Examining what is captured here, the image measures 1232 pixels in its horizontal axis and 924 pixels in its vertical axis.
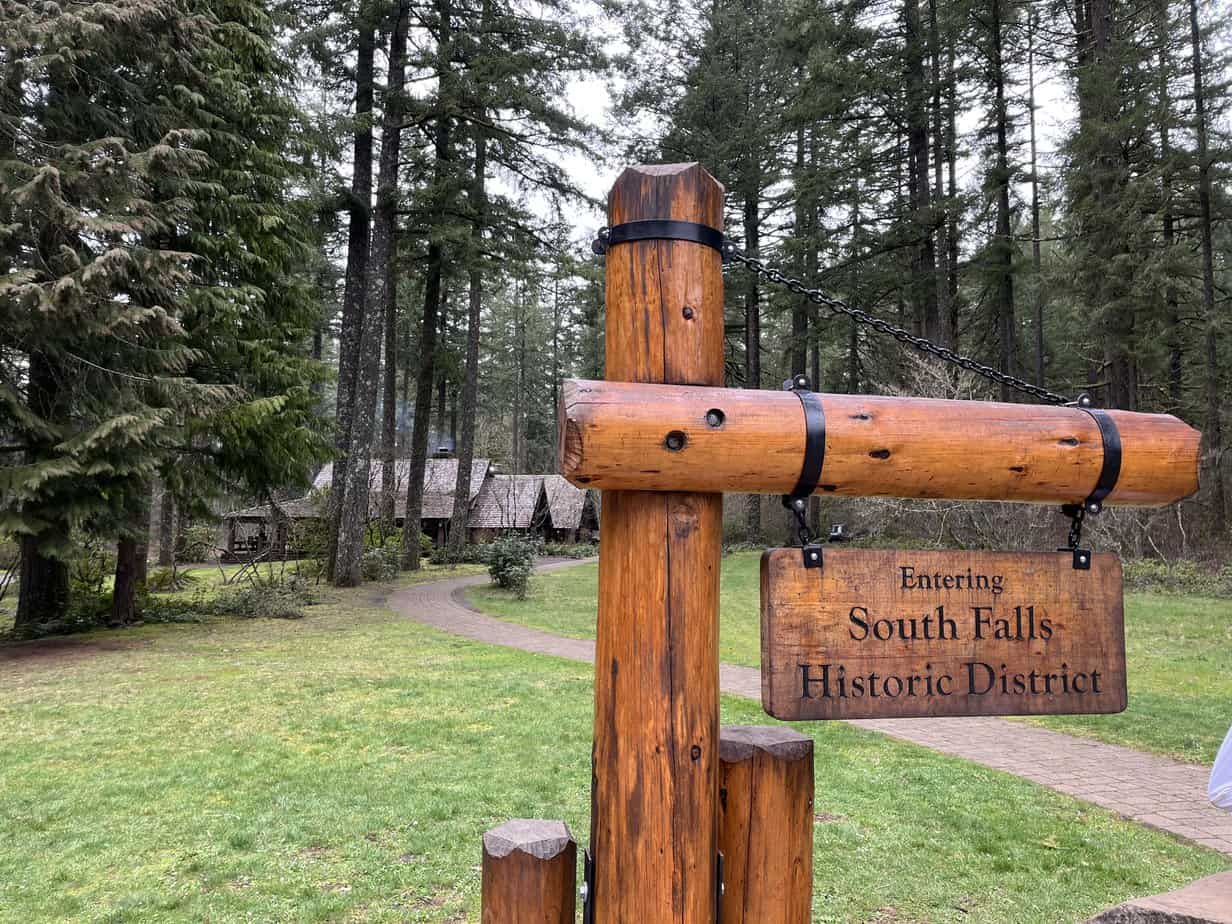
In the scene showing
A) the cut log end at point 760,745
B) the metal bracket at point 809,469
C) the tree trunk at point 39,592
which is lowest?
the tree trunk at point 39,592

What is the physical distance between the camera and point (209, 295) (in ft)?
39.2

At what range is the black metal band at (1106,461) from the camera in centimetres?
190

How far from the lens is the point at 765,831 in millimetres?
1934

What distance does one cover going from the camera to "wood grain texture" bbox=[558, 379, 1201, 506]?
169 cm

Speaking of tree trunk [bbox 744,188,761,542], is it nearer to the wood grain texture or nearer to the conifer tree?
the conifer tree

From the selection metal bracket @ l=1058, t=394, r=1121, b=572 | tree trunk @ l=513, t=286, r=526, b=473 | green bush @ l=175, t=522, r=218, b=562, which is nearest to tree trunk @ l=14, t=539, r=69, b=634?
green bush @ l=175, t=522, r=218, b=562

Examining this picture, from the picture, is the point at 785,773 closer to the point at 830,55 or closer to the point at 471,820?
the point at 471,820

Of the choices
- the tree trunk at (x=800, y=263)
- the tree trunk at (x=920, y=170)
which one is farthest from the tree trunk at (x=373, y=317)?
the tree trunk at (x=920, y=170)

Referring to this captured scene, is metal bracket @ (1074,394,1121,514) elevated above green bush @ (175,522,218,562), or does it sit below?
above

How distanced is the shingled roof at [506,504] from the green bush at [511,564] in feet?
52.3

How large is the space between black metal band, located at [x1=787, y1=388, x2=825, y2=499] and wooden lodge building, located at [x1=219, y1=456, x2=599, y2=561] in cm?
2941

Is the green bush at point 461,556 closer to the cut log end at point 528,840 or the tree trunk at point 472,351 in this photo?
the tree trunk at point 472,351

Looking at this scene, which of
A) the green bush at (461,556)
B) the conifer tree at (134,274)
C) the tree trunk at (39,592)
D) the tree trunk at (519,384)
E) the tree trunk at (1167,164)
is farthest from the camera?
the tree trunk at (519,384)

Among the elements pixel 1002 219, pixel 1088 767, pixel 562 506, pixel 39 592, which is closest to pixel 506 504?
pixel 562 506
